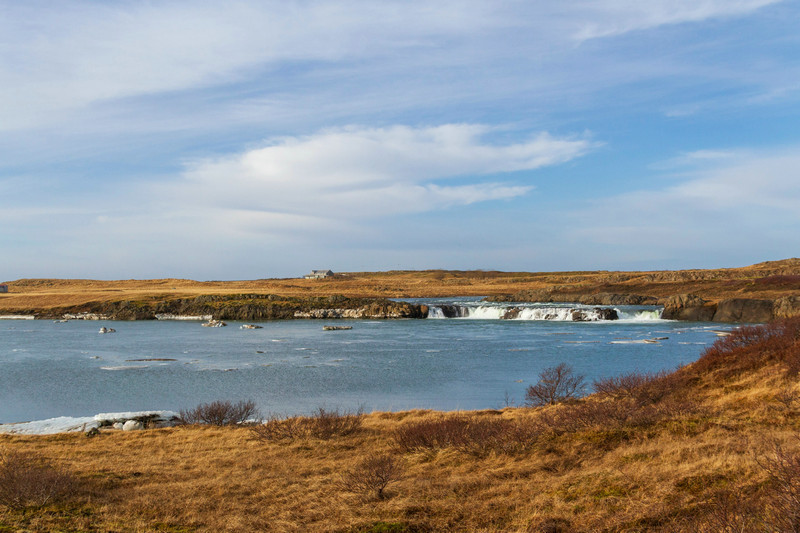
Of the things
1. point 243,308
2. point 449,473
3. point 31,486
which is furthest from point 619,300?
point 31,486

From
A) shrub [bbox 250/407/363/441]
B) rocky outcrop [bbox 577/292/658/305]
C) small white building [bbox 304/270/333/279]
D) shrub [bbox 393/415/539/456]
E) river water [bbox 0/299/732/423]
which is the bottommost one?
river water [bbox 0/299/732/423]

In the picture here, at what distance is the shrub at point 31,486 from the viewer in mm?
8727

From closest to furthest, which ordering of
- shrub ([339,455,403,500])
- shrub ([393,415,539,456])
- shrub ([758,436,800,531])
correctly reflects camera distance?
shrub ([758,436,800,531])
shrub ([339,455,403,500])
shrub ([393,415,539,456])

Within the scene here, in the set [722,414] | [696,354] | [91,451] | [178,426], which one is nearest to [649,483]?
[722,414]

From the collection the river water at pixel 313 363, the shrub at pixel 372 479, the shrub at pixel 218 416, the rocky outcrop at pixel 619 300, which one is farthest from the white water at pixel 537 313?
the shrub at pixel 372 479

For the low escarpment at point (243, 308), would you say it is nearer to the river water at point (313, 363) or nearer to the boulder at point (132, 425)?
the river water at point (313, 363)

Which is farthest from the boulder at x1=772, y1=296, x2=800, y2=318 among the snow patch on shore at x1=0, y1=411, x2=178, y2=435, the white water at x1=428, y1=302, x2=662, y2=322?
the snow patch on shore at x1=0, y1=411, x2=178, y2=435

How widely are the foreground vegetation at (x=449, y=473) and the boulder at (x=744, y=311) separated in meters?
46.5

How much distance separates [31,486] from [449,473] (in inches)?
266

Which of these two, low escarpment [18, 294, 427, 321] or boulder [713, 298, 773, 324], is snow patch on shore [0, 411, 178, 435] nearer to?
low escarpment [18, 294, 427, 321]

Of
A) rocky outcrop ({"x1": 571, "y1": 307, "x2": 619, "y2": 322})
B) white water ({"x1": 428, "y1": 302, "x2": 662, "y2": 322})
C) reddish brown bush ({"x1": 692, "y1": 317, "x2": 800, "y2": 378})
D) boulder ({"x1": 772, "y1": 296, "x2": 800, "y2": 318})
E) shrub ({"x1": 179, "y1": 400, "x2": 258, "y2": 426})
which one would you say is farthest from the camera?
white water ({"x1": 428, "y1": 302, "x2": 662, "y2": 322})

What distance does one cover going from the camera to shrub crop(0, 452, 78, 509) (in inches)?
344

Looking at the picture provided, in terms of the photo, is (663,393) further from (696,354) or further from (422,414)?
(696,354)

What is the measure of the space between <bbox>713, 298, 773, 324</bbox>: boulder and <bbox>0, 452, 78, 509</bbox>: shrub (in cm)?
5939
